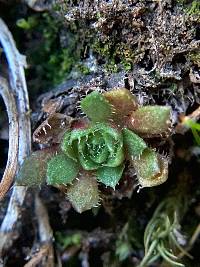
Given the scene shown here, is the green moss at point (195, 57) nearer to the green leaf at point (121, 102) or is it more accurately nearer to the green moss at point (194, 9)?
the green moss at point (194, 9)

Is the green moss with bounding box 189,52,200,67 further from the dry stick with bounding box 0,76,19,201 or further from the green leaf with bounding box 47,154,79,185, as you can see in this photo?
the dry stick with bounding box 0,76,19,201

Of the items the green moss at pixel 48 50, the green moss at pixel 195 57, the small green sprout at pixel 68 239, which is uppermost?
the green moss at pixel 48 50

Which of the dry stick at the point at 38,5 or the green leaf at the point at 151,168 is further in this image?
the dry stick at the point at 38,5

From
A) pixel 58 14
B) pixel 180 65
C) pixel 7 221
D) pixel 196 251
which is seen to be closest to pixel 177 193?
pixel 196 251

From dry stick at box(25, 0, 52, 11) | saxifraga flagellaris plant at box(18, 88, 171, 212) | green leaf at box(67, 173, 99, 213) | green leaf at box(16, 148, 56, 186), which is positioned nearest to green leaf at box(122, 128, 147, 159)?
saxifraga flagellaris plant at box(18, 88, 171, 212)

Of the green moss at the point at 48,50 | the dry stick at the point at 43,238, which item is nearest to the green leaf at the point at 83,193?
the dry stick at the point at 43,238

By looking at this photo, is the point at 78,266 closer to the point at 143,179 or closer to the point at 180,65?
the point at 143,179
